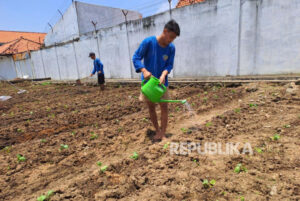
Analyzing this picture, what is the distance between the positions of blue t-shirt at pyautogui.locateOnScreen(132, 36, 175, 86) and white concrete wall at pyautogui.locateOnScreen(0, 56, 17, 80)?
27118 millimetres

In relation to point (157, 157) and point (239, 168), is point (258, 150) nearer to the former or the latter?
point (239, 168)

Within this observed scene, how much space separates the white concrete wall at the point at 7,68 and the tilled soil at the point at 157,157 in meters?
24.1

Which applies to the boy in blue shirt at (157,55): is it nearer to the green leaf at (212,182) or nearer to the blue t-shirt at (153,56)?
the blue t-shirt at (153,56)

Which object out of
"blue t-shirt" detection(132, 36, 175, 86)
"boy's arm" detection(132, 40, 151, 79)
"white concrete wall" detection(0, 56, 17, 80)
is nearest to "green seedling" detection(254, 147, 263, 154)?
"blue t-shirt" detection(132, 36, 175, 86)

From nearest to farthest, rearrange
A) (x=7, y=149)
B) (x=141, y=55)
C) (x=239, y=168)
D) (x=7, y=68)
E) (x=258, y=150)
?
(x=239, y=168) < (x=258, y=150) < (x=141, y=55) < (x=7, y=149) < (x=7, y=68)

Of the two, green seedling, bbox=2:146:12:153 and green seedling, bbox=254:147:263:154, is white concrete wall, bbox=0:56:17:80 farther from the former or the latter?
green seedling, bbox=254:147:263:154

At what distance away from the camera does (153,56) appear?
2.78 m

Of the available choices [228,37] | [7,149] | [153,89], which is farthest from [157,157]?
[228,37]

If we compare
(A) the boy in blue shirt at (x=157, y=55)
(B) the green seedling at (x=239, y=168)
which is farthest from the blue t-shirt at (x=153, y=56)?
(B) the green seedling at (x=239, y=168)

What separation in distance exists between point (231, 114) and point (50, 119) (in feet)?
14.3

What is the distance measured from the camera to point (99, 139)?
11.3 feet

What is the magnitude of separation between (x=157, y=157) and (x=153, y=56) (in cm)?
146

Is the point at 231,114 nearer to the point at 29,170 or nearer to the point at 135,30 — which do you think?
the point at 29,170

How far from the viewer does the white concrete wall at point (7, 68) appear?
938 inches
